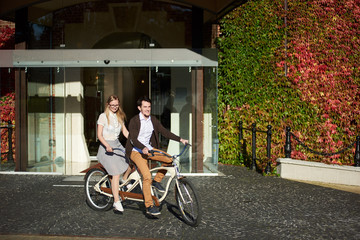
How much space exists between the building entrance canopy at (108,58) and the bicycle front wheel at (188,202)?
15.4 feet

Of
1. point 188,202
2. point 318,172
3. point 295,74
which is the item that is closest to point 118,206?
point 188,202

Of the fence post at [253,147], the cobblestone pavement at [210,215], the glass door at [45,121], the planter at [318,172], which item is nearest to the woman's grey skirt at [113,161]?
the cobblestone pavement at [210,215]

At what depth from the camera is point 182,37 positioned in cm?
1005

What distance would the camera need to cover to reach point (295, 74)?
10281 mm

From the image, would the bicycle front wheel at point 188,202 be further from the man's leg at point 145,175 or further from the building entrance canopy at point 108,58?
the building entrance canopy at point 108,58

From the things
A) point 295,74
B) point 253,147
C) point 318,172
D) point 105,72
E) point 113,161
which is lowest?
point 318,172

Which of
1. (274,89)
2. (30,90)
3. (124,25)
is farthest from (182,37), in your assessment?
(30,90)

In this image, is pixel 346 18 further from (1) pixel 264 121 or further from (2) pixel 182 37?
(2) pixel 182 37

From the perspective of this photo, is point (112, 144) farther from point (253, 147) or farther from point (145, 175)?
point (253, 147)

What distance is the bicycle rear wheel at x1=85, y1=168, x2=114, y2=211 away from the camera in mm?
5801

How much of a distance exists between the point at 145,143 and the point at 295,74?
6163 millimetres

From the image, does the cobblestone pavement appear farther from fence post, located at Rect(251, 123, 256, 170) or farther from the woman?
fence post, located at Rect(251, 123, 256, 170)

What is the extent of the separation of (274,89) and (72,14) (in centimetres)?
590

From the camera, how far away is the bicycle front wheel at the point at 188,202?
486 centimetres
